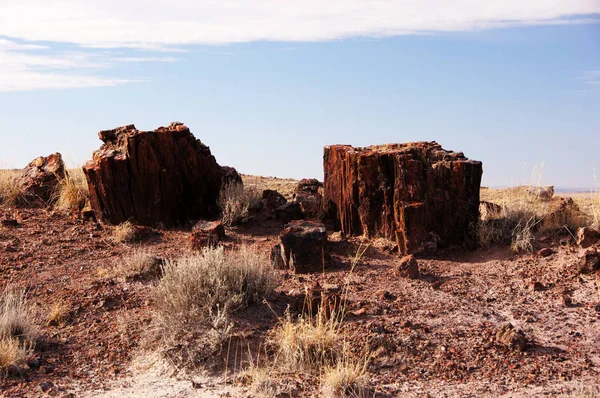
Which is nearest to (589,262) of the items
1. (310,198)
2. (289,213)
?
(289,213)

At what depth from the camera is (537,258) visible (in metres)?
9.05

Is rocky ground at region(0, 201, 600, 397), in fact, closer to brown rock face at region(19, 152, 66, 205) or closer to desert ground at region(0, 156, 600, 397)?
desert ground at region(0, 156, 600, 397)

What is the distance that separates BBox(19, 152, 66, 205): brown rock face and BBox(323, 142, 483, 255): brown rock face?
5.67 metres

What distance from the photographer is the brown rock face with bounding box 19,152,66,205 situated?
12742mm

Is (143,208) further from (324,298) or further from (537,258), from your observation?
(537,258)

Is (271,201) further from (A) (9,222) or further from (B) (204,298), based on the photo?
(B) (204,298)

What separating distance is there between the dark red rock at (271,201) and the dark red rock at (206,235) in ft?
6.42

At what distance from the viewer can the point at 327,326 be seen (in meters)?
6.70

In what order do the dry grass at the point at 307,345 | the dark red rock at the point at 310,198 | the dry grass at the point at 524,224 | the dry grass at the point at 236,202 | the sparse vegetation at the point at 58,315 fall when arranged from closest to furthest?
the dry grass at the point at 307,345 < the sparse vegetation at the point at 58,315 < the dry grass at the point at 524,224 < the dry grass at the point at 236,202 < the dark red rock at the point at 310,198

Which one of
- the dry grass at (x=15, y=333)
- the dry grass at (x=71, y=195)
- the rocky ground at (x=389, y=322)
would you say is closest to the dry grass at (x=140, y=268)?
the rocky ground at (x=389, y=322)

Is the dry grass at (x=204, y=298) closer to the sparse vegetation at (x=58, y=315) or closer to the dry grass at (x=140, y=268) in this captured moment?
the dry grass at (x=140, y=268)

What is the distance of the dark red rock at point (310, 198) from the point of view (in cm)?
1148

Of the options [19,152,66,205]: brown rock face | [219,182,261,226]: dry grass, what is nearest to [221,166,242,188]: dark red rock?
[219,182,261,226]: dry grass

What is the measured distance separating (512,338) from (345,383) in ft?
6.09
